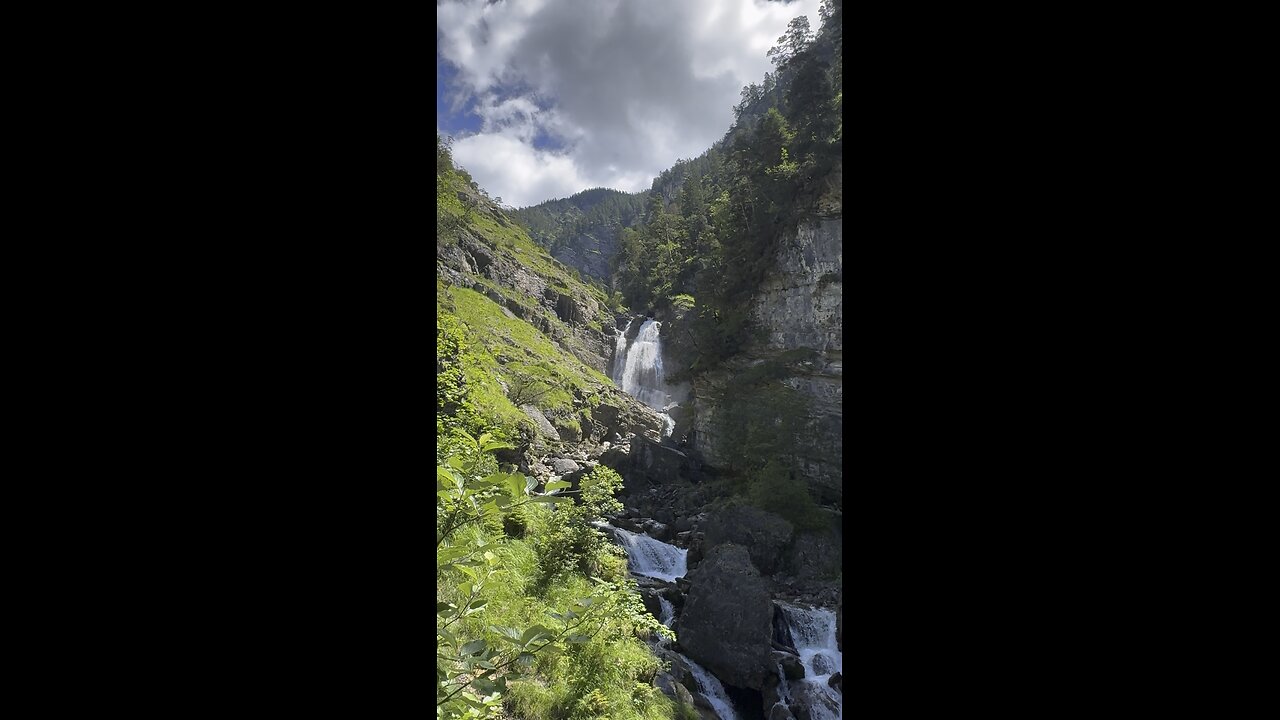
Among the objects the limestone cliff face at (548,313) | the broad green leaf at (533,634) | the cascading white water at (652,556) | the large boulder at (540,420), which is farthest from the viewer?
the limestone cliff face at (548,313)

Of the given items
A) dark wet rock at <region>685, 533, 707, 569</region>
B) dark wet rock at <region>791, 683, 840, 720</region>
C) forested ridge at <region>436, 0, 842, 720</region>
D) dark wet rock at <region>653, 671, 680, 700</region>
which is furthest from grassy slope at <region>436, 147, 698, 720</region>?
dark wet rock at <region>685, 533, 707, 569</region>

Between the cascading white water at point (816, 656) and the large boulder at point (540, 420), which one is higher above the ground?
the large boulder at point (540, 420)

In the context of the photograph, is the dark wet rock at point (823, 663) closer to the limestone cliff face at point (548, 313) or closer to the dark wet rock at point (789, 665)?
the dark wet rock at point (789, 665)

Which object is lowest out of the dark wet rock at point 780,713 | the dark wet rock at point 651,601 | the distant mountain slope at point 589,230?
the dark wet rock at point 780,713

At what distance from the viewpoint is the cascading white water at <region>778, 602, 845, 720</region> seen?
9655mm

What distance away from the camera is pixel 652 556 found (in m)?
14.6

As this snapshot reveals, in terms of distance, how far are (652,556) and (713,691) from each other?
201 inches

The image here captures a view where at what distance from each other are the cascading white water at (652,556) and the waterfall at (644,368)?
16.7m

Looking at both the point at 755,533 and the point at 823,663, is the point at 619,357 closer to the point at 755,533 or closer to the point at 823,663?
the point at 755,533

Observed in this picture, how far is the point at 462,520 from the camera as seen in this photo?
1.99 m

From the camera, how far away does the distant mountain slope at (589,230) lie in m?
90.2

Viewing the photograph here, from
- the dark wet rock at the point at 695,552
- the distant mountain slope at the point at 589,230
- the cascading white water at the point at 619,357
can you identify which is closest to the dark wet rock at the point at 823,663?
the dark wet rock at the point at 695,552
